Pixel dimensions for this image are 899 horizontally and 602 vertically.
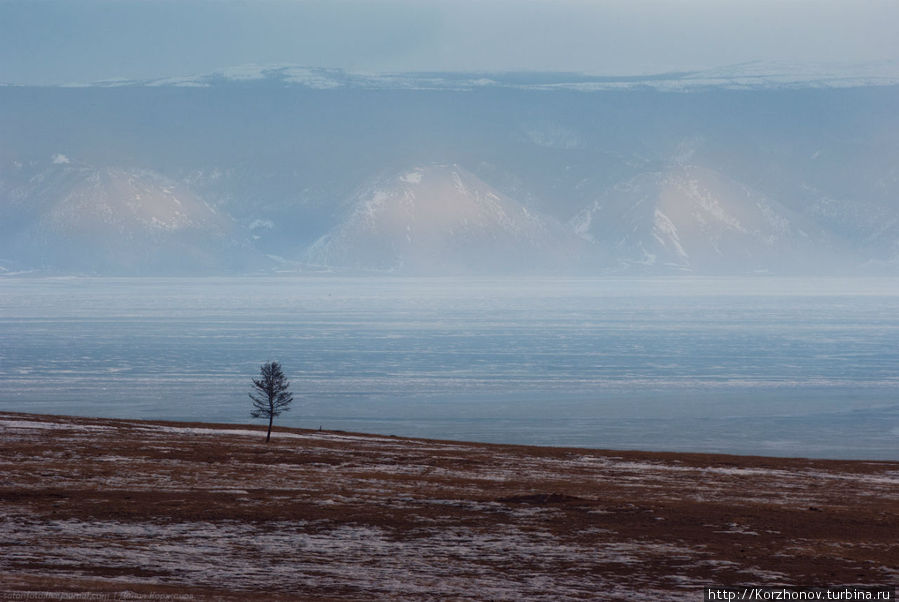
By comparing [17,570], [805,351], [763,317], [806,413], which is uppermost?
[763,317]

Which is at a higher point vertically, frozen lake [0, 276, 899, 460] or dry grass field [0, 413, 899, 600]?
frozen lake [0, 276, 899, 460]

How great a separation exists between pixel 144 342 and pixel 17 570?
342ft

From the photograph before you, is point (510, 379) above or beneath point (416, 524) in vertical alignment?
above

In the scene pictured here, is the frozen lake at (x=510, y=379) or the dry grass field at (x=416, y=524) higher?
the frozen lake at (x=510, y=379)


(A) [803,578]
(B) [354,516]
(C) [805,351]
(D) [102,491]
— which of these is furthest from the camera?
(C) [805,351]

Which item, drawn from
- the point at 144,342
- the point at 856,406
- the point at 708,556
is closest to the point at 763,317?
the point at 144,342

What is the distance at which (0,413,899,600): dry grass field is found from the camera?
26.0 m

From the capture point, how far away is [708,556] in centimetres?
2906

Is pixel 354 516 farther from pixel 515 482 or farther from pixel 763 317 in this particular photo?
pixel 763 317

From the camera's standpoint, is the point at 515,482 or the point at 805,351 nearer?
the point at 515,482

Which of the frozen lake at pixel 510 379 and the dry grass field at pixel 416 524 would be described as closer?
the dry grass field at pixel 416 524

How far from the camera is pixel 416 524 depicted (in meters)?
33.1

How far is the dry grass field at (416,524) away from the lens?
85.3 ft

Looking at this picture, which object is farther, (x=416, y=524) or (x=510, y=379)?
(x=510, y=379)
